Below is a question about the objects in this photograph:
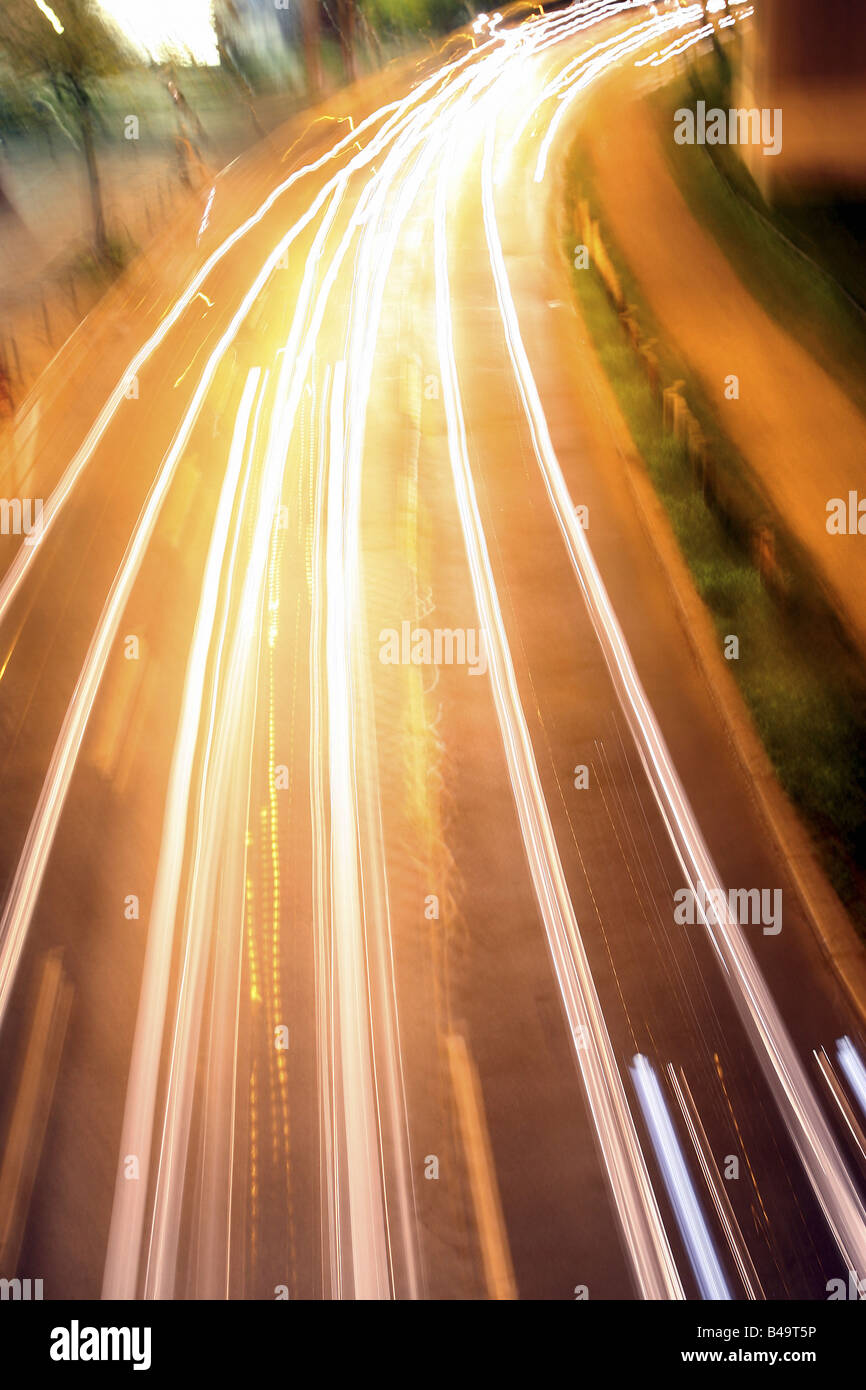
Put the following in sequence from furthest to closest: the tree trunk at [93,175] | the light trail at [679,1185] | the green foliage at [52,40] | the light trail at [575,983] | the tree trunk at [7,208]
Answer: the tree trunk at [7,208], the tree trunk at [93,175], the green foliage at [52,40], the light trail at [575,983], the light trail at [679,1185]

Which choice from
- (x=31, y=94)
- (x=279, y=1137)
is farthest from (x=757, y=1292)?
(x=31, y=94)

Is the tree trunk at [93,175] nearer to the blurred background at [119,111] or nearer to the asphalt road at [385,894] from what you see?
the blurred background at [119,111]

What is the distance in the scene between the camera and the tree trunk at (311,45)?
88.0 ft

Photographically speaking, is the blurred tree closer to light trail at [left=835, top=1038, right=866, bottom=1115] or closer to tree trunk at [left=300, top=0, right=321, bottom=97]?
tree trunk at [left=300, top=0, right=321, bottom=97]

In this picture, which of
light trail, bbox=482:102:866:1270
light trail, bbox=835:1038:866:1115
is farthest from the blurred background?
light trail, bbox=835:1038:866:1115

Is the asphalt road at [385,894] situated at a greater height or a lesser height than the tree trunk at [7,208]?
lesser

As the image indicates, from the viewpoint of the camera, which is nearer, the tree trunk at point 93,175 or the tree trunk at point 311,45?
the tree trunk at point 93,175

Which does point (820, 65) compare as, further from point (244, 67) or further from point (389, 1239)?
point (244, 67)

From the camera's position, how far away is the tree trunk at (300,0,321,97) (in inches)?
1056

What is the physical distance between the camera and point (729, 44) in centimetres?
2475

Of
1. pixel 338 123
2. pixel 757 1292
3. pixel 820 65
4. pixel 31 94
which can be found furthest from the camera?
pixel 338 123

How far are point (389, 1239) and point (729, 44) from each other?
A: 2695 cm

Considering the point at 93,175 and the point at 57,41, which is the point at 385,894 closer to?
the point at 93,175

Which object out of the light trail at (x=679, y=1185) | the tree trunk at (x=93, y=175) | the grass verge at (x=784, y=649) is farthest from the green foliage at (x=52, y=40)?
the light trail at (x=679, y=1185)
